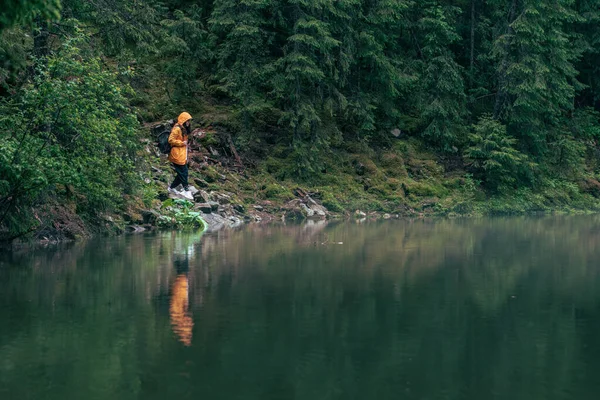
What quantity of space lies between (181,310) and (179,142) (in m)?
14.1

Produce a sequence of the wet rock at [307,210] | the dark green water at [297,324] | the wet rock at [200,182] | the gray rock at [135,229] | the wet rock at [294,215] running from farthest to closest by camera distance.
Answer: the wet rock at [307,210] < the wet rock at [294,215] < the wet rock at [200,182] < the gray rock at [135,229] < the dark green water at [297,324]

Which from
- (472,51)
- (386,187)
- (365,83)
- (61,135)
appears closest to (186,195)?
(61,135)

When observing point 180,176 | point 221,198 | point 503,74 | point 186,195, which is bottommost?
point 221,198

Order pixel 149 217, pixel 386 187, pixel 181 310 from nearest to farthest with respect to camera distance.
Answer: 1. pixel 181 310
2. pixel 149 217
3. pixel 386 187

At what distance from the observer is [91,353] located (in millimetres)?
7172

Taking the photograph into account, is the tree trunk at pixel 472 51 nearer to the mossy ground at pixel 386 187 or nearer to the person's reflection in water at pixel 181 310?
the mossy ground at pixel 386 187

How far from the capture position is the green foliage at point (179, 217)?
21506mm

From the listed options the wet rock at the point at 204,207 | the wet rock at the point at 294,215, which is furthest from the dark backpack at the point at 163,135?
the wet rock at the point at 294,215

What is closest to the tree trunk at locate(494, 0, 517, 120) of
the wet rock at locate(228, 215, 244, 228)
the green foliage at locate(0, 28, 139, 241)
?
the wet rock at locate(228, 215, 244, 228)

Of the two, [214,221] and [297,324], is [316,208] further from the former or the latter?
[297,324]

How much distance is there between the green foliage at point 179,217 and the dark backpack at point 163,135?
4350 millimetres

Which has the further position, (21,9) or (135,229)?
(135,229)

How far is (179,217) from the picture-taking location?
2184cm

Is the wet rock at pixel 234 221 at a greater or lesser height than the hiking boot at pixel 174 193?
lesser
